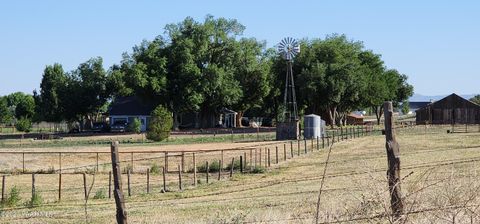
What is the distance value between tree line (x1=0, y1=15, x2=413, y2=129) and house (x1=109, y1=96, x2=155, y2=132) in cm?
232

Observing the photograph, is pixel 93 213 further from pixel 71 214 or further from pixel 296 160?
pixel 296 160

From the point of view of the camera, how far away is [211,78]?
96.3 m

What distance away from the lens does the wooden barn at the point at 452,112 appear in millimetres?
111188

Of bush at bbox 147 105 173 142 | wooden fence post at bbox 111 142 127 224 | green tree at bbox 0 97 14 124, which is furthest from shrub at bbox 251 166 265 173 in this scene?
green tree at bbox 0 97 14 124

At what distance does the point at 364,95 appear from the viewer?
347 ft

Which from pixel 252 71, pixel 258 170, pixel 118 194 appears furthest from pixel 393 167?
pixel 252 71

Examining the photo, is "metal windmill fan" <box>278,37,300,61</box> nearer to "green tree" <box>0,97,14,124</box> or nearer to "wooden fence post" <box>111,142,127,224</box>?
"wooden fence post" <box>111,142,127,224</box>

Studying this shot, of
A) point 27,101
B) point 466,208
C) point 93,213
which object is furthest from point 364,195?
point 27,101

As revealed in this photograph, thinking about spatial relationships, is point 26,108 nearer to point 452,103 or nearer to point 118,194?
point 452,103

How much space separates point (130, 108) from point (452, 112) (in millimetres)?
51307

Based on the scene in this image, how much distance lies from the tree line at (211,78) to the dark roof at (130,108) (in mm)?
1780

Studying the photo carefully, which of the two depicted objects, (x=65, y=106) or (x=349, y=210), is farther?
(x=65, y=106)

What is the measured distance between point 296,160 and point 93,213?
80.4 feet

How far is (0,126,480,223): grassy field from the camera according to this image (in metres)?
8.77
